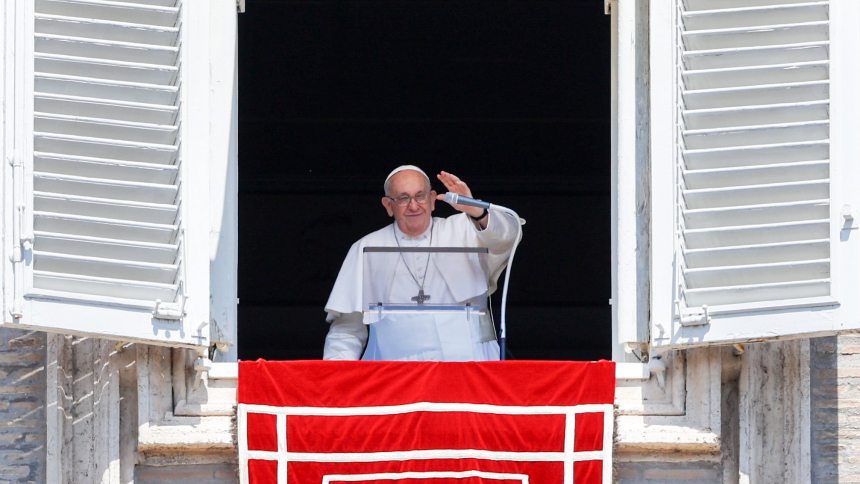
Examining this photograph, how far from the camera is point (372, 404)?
17.6 ft

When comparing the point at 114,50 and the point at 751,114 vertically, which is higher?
the point at 114,50

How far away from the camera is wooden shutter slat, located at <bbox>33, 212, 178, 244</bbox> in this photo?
17.1ft

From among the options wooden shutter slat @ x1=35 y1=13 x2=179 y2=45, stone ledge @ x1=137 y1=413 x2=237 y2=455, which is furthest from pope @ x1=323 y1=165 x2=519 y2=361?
wooden shutter slat @ x1=35 y1=13 x2=179 y2=45

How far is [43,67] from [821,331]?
270cm

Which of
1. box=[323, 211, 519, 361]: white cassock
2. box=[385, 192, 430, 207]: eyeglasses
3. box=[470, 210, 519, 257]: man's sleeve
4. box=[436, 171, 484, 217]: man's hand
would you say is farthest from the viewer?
box=[385, 192, 430, 207]: eyeglasses

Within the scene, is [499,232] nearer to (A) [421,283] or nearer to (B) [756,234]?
(A) [421,283]

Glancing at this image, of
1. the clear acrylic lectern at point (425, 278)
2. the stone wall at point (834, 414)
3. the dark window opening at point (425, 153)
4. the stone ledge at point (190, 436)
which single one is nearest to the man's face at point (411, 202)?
the clear acrylic lectern at point (425, 278)

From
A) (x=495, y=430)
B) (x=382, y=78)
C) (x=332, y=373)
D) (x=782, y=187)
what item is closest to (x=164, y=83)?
(x=332, y=373)

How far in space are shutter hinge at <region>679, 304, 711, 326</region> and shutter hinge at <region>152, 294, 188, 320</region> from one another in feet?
5.37

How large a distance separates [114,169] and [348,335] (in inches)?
58.5

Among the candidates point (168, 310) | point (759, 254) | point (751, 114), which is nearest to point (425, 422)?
point (168, 310)

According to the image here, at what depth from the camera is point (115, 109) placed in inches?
209

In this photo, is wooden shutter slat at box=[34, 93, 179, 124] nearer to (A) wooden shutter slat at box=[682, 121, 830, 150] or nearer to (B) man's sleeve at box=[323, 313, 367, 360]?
(B) man's sleeve at box=[323, 313, 367, 360]

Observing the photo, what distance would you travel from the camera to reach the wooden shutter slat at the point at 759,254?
5.26m
